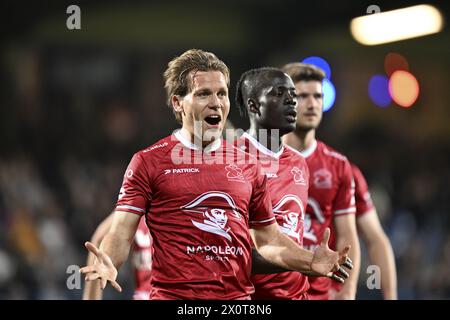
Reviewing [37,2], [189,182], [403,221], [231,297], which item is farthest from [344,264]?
[37,2]

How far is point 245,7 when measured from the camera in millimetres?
19125

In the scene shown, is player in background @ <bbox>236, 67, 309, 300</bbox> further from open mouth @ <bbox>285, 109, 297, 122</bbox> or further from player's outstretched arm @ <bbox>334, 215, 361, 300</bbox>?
player's outstretched arm @ <bbox>334, 215, 361, 300</bbox>

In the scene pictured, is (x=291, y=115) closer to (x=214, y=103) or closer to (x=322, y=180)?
(x=214, y=103)

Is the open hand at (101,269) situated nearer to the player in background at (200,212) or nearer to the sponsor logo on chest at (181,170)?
the player in background at (200,212)

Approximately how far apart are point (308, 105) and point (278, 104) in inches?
51.1

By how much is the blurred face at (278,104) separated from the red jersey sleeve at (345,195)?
4.69 feet

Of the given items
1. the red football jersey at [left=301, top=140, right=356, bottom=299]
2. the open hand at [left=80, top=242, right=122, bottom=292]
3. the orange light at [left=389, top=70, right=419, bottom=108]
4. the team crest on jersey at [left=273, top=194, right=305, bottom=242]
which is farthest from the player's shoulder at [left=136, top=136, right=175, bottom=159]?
the orange light at [left=389, top=70, right=419, bottom=108]

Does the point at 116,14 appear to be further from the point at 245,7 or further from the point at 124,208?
the point at 124,208

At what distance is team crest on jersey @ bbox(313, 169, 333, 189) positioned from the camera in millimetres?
7344

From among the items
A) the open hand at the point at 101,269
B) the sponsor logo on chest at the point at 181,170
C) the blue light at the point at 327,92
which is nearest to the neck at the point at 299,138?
the blue light at the point at 327,92

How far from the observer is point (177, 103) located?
550 centimetres

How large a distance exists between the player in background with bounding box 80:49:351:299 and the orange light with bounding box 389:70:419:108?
1225 cm

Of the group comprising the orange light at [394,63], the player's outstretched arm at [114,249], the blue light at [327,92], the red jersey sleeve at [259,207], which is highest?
the orange light at [394,63]

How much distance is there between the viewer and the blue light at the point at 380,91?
18.5 meters
